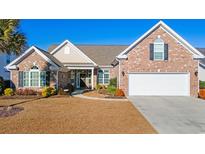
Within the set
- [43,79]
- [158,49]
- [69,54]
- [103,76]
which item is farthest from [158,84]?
[69,54]

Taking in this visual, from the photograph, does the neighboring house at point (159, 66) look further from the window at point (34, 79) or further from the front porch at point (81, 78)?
the front porch at point (81, 78)

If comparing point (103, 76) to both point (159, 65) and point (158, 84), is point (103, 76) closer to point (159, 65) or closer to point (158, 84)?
point (158, 84)

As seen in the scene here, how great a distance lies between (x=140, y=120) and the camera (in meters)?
10.2

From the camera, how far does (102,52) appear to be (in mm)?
31250

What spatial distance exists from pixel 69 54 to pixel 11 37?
502 inches

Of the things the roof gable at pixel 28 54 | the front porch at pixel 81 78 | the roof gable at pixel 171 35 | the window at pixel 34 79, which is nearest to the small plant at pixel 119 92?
the roof gable at pixel 171 35

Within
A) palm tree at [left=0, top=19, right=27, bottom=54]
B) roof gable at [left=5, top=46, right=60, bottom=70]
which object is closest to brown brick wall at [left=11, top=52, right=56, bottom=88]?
roof gable at [left=5, top=46, right=60, bottom=70]

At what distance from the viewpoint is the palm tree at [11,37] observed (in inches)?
553

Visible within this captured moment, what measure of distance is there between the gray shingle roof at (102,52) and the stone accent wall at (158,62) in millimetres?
8426
